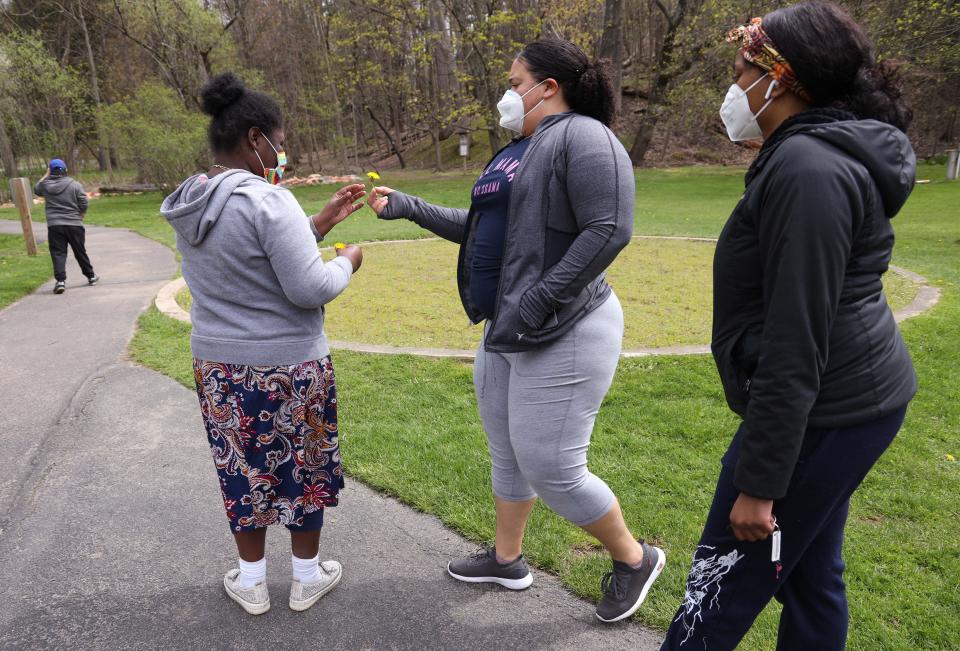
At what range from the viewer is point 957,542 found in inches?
112

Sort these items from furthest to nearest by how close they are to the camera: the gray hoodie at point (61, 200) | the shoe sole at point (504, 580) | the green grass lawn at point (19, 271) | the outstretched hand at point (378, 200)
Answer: the gray hoodie at point (61, 200) < the green grass lawn at point (19, 271) < the outstretched hand at point (378, 200) < the shoe sole at point (504, 580)

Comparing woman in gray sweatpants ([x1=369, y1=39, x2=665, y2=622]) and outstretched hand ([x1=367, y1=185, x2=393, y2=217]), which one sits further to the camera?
outstretched hand ([x1=367, y1=185, x2=393, y2=217])

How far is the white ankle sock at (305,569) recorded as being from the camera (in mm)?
2579

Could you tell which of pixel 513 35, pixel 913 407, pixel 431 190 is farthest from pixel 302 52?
pixel 913 407

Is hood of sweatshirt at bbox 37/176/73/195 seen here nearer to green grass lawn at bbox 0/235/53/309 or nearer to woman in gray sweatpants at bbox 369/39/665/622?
green grass lawn at bbox 0/235/53/309

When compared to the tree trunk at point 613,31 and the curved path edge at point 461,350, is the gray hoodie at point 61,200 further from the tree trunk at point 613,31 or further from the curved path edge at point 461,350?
the tree trunk at point 613,31

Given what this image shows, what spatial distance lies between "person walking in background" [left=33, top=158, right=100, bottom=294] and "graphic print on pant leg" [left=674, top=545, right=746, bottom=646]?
9.27 metres

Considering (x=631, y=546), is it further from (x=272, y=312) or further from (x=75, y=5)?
(x=75, y=5)

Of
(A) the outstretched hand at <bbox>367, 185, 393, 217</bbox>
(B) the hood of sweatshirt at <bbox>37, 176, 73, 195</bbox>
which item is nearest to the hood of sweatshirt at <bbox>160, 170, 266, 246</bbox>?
(A) the outstretched hand at <bbox>367, 185, 393, 217</bbox>

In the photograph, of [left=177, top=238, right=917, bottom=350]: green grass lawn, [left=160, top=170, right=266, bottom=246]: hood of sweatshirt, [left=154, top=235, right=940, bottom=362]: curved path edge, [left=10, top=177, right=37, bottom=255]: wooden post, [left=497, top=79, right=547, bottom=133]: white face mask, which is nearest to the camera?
[left=160, top=170, right=266, bottom=246]: hood of sweatshirt

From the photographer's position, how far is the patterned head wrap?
1.52 meters

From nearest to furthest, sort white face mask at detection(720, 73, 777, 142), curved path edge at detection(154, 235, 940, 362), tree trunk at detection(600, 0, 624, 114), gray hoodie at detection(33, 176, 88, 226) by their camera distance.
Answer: white face mask at detection(720, 73, 777, 142), curved path edge at detection(154, 235, 940, 362), gray hoodie at detection(33, 176, 88, 226), tree trunk at detection(600, 0, 624, 114)

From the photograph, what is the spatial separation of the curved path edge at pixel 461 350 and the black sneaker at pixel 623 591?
2811 mm

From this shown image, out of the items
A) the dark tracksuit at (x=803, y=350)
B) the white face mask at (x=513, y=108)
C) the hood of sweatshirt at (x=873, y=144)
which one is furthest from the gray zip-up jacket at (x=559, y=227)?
the hood of sweatshirt at (x=873, y=144)
